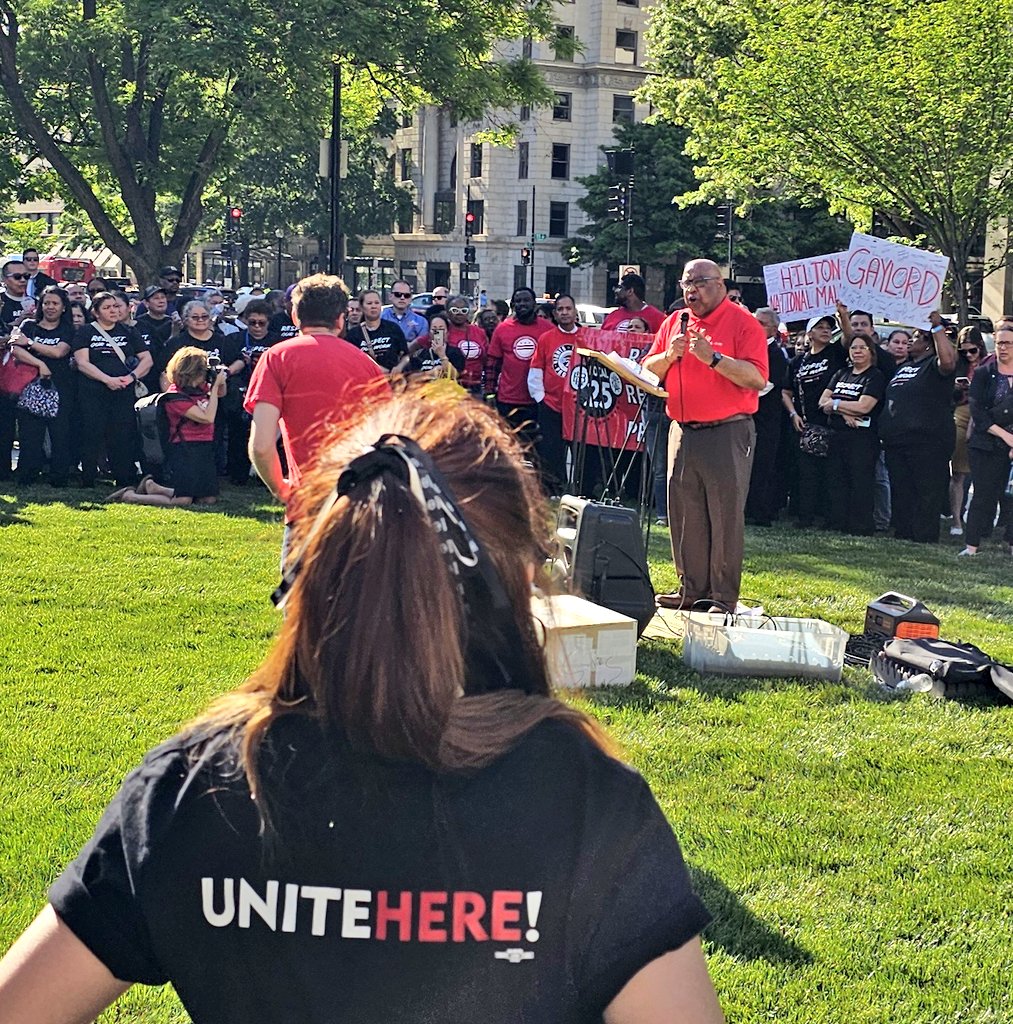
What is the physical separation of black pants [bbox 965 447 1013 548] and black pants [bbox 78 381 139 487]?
7.73 metres

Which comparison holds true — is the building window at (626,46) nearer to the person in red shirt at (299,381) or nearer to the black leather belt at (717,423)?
the black leather belt at (717,423)

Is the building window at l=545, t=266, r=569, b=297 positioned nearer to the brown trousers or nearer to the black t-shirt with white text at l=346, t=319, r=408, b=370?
the black t-shirt with white text at l=346, t=319, r=408, b=370

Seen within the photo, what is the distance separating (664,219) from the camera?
2453 inches

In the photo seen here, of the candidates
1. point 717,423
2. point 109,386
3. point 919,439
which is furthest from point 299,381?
point 109,386

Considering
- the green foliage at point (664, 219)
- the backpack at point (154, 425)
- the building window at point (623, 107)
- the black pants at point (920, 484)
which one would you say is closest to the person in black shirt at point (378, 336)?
the backpack at point (154, 425)

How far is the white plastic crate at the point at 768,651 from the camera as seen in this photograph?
23.2 ft

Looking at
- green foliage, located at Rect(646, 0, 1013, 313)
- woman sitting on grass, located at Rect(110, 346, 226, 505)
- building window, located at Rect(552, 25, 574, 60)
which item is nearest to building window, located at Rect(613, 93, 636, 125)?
green foliage, located at Rect(646, 0, 1013, 313)

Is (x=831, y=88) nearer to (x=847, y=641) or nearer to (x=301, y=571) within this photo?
(x=847, y=641)

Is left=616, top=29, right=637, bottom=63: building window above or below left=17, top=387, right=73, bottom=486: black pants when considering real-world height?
above

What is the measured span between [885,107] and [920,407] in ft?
59.2

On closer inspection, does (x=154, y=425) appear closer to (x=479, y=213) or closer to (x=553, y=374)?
(x=553, y=374)

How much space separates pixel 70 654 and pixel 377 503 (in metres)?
6.01

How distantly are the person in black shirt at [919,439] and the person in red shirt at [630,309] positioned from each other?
7.13ft

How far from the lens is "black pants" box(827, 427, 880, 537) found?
12477 millimetres
